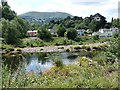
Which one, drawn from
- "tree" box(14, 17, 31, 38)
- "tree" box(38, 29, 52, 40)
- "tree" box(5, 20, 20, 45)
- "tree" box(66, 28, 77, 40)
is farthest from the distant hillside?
"tree" box(5, 20, 20, 45)

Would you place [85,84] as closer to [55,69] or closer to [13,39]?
[55,69]

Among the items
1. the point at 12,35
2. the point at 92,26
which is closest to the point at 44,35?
the point at 12,35

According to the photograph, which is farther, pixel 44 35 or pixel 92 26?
pixel 92 26

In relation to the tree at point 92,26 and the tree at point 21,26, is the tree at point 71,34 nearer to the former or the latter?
the tree at point 21,26

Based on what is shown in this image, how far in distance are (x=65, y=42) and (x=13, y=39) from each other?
9.43m

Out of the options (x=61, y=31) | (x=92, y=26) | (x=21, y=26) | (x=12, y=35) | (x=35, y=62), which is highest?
(x=21, y=26)

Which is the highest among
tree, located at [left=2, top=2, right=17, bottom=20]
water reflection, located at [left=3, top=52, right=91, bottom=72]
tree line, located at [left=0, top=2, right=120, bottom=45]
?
tree, located at [left=2, top=2, right=17, bottom=20]

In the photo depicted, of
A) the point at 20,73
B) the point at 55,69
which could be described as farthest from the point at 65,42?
the point at 20,73

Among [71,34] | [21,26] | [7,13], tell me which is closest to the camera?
[21,26]

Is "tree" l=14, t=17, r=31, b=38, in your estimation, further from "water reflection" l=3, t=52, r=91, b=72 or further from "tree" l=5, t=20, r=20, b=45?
"water reflection" l=3, t=52, r=91, b=72

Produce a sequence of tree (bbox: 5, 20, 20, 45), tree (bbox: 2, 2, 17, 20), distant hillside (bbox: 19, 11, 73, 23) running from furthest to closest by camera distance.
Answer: distant hillside (bbox: 19, 11, 73, 23)
tree (bbox: 2, 2, 17, 20)
tree (bbox: 5, 20, 20, 45)

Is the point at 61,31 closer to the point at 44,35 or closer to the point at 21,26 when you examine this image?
the point at 44,35

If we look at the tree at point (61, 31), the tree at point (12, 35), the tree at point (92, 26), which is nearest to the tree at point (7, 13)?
the tree at point (61, 31)

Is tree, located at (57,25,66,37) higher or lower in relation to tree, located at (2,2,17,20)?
lower
